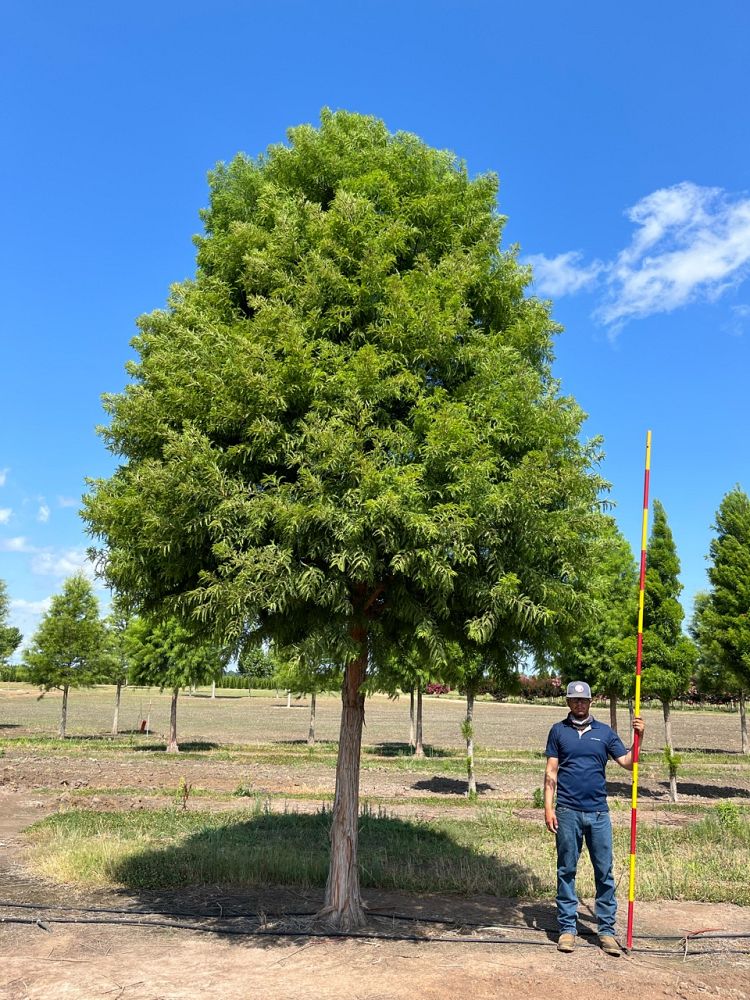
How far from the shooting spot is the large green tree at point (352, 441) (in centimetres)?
664

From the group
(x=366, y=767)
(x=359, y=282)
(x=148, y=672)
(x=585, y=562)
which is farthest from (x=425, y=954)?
(x=148, y=672)

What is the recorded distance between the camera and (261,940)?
7.40 m

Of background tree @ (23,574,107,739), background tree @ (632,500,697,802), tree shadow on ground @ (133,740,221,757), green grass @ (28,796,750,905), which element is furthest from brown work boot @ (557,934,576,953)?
background tree @ (23,574,107,739)

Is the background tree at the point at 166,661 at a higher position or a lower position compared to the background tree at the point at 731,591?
lower

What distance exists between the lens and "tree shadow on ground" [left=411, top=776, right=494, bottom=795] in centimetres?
2061

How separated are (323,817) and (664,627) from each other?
35.9 ft

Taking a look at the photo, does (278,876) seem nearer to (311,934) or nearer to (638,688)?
(311,934)

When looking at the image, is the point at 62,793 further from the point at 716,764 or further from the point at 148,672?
the point at 716,764

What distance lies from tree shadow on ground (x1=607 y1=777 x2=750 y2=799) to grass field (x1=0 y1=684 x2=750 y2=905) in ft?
0.27

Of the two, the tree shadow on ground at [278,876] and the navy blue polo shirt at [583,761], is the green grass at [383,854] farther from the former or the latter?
the navy blue polo shirt at [583,761]

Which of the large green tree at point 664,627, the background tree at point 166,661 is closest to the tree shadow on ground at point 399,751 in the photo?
the background tree at point 166,661

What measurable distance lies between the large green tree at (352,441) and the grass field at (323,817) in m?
2.82

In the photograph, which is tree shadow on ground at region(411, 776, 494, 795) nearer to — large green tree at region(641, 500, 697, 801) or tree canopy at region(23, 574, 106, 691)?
large green tree at region(641, 500, 697, 801)

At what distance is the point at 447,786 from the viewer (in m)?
21.5
